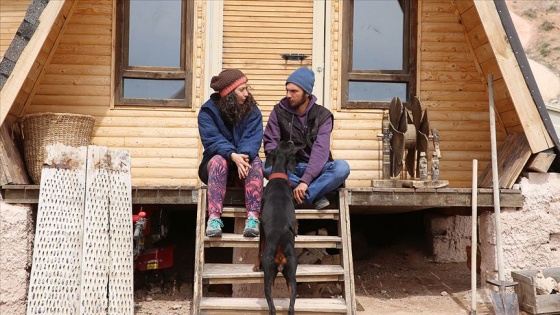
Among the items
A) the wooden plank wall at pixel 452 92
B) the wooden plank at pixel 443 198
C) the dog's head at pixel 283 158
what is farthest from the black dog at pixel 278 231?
the wooden plank wall at pixel 452 92

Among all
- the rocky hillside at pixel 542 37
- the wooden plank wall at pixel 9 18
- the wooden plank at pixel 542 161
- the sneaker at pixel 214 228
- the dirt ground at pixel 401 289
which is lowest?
the dirt ground at pixel 401 289

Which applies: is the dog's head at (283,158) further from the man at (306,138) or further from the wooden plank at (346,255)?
the wooden plank at (346,255)

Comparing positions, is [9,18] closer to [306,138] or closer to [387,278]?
[306,138]

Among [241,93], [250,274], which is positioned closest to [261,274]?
[250,274]

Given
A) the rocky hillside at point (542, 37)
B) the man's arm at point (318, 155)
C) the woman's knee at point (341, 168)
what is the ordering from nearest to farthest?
the man's arm at point (318, 155), the woman's knee at point (341, 168), the rocky hillside at point (542, 37)

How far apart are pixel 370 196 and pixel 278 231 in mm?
1660

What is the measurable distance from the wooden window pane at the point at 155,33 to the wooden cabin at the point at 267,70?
0.01 metres

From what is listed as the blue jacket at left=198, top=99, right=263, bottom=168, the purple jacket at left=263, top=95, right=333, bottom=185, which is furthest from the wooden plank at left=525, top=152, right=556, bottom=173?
the blue jacket at left=198, top=99, right=263, bottom=168

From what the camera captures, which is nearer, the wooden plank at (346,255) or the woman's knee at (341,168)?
the wooden plank at (346,255)

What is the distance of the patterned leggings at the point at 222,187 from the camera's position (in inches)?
241

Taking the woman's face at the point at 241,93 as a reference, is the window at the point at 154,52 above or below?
above

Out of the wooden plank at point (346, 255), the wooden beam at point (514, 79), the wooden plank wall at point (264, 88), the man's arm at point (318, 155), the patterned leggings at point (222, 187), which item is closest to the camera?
the wooden plank at point (346, 255)

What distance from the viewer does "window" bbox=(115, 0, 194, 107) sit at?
8000 millimetres

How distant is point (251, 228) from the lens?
6.06 metres
